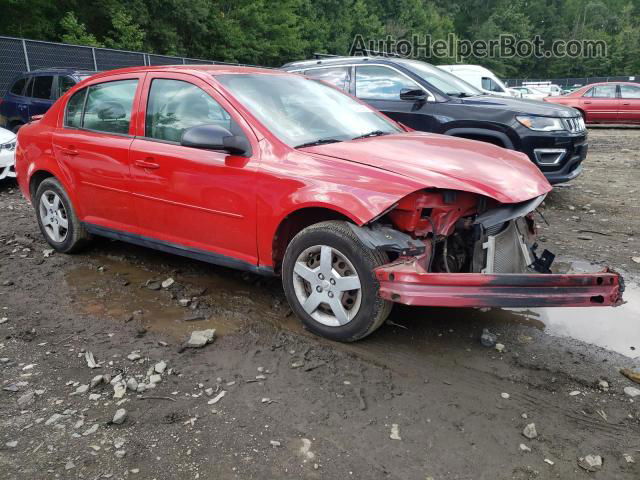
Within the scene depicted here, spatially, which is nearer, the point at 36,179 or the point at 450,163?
the point at 450,163

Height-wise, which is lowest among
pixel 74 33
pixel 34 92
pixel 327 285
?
pixel 327 285

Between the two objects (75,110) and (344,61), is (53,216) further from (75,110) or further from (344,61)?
(344,61)

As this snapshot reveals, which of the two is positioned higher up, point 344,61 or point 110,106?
point 344,61

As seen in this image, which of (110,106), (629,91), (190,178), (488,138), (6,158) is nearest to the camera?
(190,178)

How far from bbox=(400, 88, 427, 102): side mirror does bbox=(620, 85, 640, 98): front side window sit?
13.8 m

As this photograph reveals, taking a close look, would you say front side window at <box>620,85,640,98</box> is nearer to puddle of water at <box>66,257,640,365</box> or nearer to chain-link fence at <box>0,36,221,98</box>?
puddle of water at <box>66,257,640,365</box>

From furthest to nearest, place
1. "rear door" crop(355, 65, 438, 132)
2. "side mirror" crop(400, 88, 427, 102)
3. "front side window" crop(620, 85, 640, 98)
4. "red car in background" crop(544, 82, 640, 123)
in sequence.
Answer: "red car in background" crop(544, 82, 640, 123), "front side window" crop(620, 85, 640, 98), "rear door" crop(355, 65, 438, 132), "side mirror" crop(400, 88, 427, 102)

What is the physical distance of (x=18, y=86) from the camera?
10359 millimetres

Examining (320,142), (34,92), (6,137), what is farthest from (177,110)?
(34,92)

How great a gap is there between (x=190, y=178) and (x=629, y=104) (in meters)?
17.6

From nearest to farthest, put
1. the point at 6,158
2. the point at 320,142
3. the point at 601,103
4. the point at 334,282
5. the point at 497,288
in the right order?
1. the point at 497,288
2. the point at 334,282
3. the point at 320,142
4. the point at 6,158
5. the point at 601,103

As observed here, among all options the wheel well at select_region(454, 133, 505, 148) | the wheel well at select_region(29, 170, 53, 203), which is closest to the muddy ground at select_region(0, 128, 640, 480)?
the wheel well at select_region(29, 170, 53, 203)

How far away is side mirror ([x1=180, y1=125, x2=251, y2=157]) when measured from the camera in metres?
3.32

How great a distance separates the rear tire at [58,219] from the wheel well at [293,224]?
226cm
